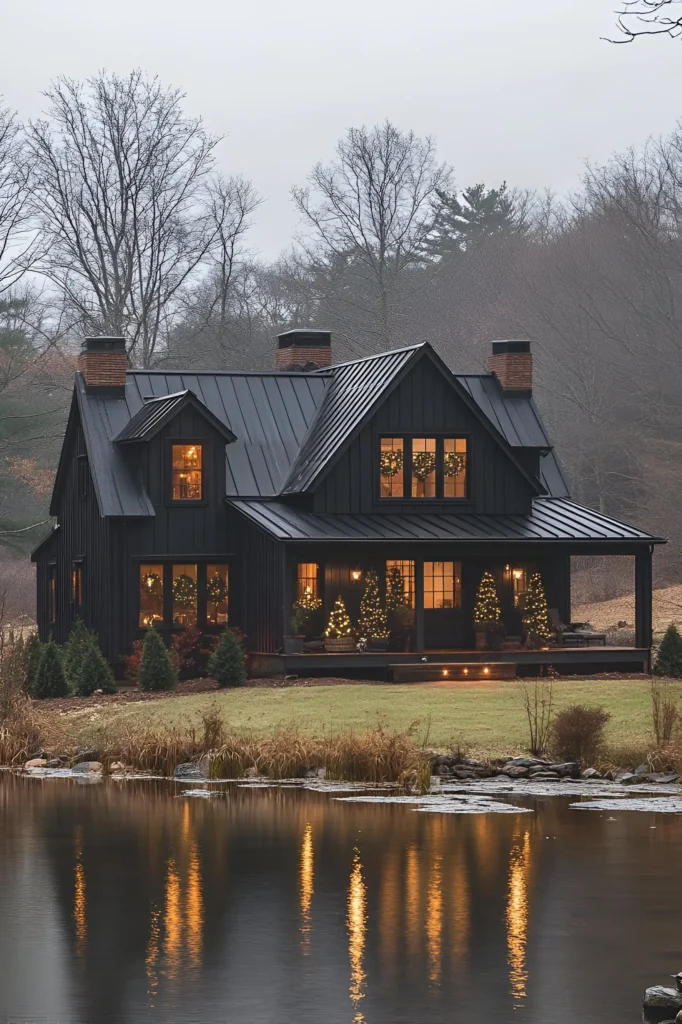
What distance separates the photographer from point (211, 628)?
115 feet

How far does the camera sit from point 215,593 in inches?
1391

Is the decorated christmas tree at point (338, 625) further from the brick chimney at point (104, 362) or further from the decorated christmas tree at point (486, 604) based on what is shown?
the brick chimney at point (104, 362)

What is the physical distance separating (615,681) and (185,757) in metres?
9.90

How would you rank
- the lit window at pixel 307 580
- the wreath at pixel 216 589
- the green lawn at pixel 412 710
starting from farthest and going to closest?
the wreath at pixel 216 589, the lit window at pixel 307 580, the green lawn at pixel 412 710

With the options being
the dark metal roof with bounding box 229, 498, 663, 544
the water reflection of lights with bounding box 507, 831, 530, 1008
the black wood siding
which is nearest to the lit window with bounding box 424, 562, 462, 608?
the dark metal roof with bounding box 229, 498, 663, 544

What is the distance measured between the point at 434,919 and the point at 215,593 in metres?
21.4

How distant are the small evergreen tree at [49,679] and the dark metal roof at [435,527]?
4738 millimetres

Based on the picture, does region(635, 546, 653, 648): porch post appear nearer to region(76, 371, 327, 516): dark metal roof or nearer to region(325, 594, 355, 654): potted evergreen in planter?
region(325, 594, 355, 654): potted evergreen in planter

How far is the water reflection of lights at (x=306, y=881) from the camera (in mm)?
13867

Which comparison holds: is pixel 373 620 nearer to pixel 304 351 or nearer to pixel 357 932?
pixel 304 351

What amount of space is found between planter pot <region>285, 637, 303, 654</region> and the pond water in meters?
11.3

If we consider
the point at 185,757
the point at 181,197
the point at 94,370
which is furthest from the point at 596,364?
the point at 185,757

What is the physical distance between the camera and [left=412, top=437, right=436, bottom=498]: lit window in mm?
35656

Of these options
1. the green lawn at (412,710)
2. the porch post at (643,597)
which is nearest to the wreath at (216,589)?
the green lawn at (412,710)
